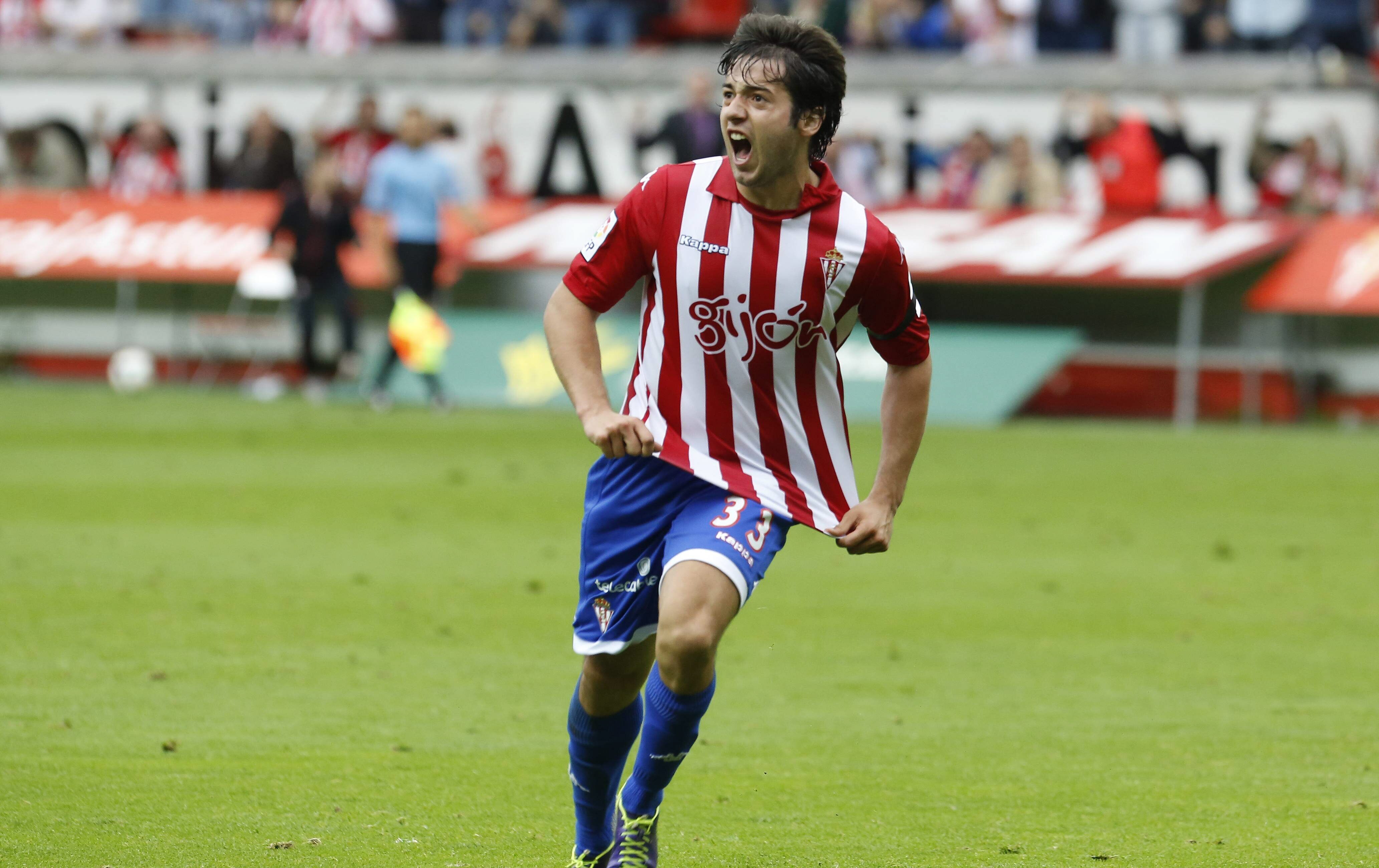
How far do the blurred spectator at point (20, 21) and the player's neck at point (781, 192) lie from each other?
85.0 feet

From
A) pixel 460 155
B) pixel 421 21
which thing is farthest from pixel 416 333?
pixel 421 21

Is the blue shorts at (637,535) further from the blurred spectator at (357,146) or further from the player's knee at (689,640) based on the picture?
the blurred spectator at (357,146)

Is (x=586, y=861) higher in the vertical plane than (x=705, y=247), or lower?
lower

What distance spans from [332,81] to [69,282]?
4058 mm

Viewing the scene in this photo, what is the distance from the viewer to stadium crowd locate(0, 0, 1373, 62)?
2347 centimetres

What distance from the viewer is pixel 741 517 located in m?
4.76

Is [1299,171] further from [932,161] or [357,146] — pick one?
[357,146]

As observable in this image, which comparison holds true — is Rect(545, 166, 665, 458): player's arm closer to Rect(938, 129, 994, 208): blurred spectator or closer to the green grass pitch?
the green grass pitch

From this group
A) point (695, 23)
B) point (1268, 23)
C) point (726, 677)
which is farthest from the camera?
point (695, 23)

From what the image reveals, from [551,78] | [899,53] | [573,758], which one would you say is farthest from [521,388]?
[573,758]

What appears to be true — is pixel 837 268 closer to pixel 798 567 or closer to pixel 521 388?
pixel 798 567

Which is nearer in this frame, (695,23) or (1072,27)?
(1072,27)

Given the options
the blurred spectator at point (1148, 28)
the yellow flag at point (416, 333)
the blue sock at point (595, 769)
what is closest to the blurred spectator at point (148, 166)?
the yellow flag at point (416, 333)

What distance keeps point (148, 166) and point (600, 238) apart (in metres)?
20.3
